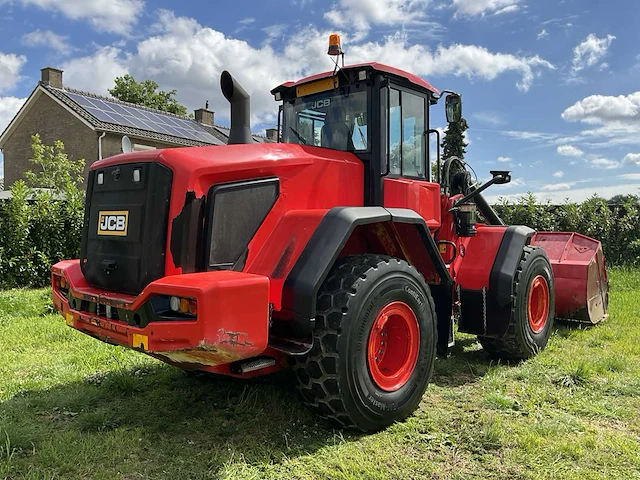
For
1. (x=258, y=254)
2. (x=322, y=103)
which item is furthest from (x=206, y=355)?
(x=322, y=103)

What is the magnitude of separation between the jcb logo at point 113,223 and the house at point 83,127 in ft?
52.1

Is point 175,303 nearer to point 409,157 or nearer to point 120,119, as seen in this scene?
point 409,157

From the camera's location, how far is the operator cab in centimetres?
441

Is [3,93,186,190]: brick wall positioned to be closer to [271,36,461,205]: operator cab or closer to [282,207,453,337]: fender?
[271,36,461,205]: operator cab

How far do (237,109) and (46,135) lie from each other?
74.0ft

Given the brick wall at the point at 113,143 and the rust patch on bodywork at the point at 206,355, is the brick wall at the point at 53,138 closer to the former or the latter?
the brick wall at the point at 113,143

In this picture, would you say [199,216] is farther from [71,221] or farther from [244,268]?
[71,221]

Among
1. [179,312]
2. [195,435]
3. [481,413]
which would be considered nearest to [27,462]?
[195,435]

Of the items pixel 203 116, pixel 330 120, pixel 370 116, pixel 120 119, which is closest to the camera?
pixel 370 116

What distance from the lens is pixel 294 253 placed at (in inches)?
140

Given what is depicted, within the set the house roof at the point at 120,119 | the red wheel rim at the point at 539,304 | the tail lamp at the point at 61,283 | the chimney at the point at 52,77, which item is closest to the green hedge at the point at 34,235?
the tail lamp at the point at 61,283

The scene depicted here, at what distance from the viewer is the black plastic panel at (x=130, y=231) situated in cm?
331

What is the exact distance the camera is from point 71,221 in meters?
11.4

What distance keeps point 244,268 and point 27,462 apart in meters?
1.71
